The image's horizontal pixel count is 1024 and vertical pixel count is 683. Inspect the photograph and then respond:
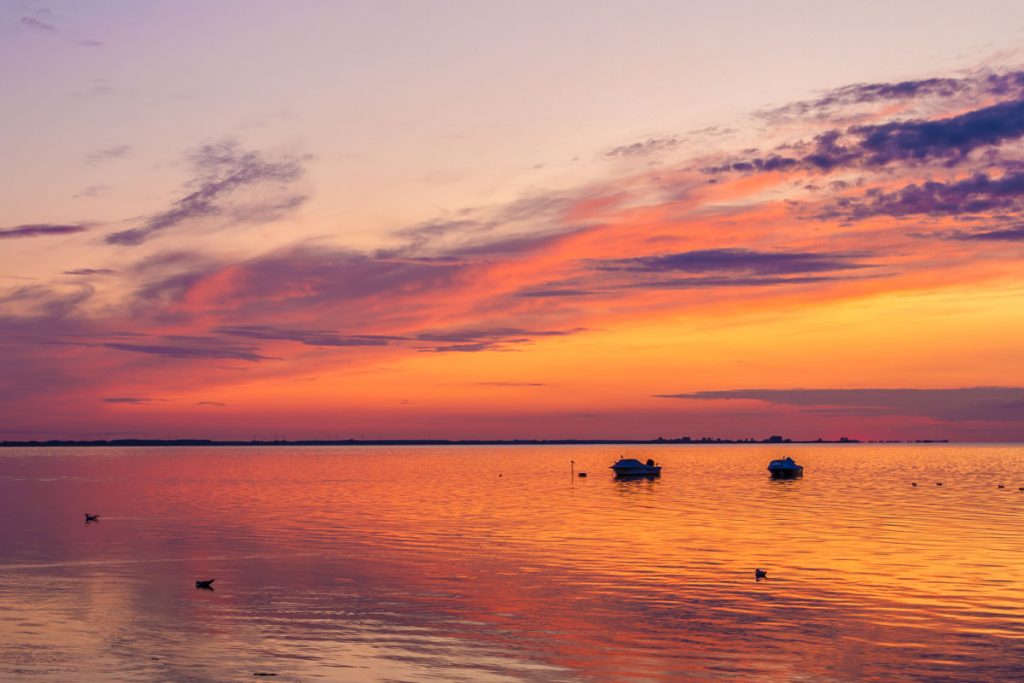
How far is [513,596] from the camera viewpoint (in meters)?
49.5

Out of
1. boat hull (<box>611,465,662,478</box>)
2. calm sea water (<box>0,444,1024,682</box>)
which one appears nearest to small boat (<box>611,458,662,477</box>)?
boat hull (<box>611,465,662,478</box>)

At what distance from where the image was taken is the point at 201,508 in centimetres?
11162

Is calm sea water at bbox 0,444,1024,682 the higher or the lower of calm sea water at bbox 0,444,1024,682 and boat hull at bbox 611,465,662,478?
the lower

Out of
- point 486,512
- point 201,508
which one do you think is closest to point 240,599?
point 486,512

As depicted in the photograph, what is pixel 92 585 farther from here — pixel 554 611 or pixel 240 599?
pixel 554 611

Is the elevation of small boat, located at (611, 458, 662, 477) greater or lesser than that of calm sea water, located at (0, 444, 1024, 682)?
greater

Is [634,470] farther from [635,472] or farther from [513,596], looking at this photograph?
[513,596]

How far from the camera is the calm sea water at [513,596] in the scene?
35438 millimetres

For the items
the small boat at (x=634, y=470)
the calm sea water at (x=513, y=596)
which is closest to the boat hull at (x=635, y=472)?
the small boat at (x=634, y=470)

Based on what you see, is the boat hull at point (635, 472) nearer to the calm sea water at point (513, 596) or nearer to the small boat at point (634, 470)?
the small boat at point (634, 470)

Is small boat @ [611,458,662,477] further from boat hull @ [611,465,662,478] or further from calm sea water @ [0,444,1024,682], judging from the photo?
calm sea water @ [0,444,1024,682]

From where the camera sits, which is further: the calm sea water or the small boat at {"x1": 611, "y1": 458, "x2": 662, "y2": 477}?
the small boat at {"x1": 611, "y1": 458, "x2": 662, "y2": 477}

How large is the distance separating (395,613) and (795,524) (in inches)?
2202

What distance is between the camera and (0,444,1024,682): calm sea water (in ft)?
116
